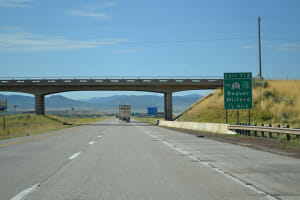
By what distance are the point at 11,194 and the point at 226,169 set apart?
577cm

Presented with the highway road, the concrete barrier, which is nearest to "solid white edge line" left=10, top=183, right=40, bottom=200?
the highway road

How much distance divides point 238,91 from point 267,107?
74.5 ft

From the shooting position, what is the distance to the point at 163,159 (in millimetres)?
13031

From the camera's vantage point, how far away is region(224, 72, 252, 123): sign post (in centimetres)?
3175

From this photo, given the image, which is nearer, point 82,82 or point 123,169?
point 123,169

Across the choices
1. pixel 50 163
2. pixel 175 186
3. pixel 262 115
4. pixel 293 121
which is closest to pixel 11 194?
pixel 175 186

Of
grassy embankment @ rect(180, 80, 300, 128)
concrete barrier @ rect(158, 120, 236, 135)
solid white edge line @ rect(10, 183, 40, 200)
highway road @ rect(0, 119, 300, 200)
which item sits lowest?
concrete barrier @ rect(158, 120, 236, 135)

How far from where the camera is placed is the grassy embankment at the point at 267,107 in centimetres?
4697

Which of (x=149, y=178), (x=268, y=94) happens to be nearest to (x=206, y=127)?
(x=268, y=94)

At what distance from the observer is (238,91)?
105 ft

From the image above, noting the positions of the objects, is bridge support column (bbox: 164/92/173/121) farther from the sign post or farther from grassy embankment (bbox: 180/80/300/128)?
the sign post

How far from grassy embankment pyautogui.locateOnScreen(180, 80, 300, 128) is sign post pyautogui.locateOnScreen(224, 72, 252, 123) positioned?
1349cm

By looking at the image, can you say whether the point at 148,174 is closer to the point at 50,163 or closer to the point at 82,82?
the point at 50,163

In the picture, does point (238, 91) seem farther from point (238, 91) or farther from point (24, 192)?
point (24, 192)
